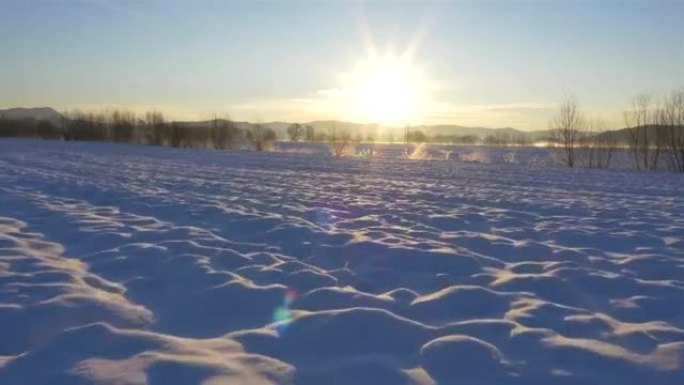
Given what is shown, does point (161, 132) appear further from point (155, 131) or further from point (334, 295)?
point (334, 295)

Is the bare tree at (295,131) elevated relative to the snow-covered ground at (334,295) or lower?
elevated

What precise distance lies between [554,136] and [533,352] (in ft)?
107

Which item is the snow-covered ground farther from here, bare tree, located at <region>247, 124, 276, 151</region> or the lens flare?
bare tree, located at <region>247, 124, 276, 151</region>

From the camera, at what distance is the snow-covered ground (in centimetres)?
305

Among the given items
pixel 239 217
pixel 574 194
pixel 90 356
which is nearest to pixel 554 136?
pixel 574 194

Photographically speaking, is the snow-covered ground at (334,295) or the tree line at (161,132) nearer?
the snow-covered ground at (334,295)

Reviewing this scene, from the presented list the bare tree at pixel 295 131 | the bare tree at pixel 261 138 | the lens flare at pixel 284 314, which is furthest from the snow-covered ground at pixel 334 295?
the bare tree at pixel 295 131

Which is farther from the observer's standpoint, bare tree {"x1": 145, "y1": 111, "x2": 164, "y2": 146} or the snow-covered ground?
bare tree {"x1": 145, "y1": 111, "x2": 164, "y2": 146}

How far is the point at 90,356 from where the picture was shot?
305cm

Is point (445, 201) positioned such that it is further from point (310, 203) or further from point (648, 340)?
point (648, 340)

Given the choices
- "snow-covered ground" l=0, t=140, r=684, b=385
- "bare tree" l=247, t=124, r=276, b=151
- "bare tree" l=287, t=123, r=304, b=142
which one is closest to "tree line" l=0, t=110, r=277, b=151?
"bare tree" l=247, t=124, r=276, b=151

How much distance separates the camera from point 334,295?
4.30 metres

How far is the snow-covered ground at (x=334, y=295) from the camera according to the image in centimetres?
305

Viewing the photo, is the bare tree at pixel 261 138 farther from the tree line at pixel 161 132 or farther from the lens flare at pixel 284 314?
the lens flare at pixel 284 314
